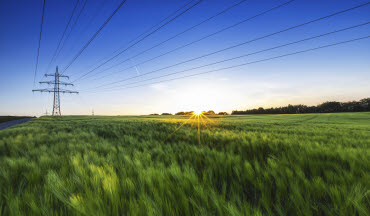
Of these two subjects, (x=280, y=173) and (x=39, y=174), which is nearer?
(x=280, y=173)

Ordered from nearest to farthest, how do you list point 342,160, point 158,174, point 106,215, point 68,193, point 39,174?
1. point 106,215
2. point 68,193
3. point 158,174
4. point 39,174
5. point 342,160

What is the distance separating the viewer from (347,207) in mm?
813

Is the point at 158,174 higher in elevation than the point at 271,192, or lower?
higher

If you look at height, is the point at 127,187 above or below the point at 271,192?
above

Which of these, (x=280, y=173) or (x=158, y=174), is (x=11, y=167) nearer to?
(x=158, y=174)

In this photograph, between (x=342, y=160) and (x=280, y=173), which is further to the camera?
(x=342, y=160)

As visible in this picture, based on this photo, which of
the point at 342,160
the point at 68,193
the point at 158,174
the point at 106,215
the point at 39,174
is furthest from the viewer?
the point at 342,160

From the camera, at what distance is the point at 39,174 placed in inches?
53.0

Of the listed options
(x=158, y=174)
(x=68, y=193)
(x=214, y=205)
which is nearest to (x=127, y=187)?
(x=158, y=174)

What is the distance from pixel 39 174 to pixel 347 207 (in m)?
2.27

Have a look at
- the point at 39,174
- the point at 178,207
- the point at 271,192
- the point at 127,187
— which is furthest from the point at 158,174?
the point at 39,174

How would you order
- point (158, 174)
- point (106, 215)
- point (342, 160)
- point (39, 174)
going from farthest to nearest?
point (342, 160)
point (39, 174)
point (158, 174)
point (106, 215)

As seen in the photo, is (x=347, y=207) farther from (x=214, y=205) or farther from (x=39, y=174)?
(x=39, y=174)

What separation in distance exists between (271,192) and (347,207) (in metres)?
0.38
